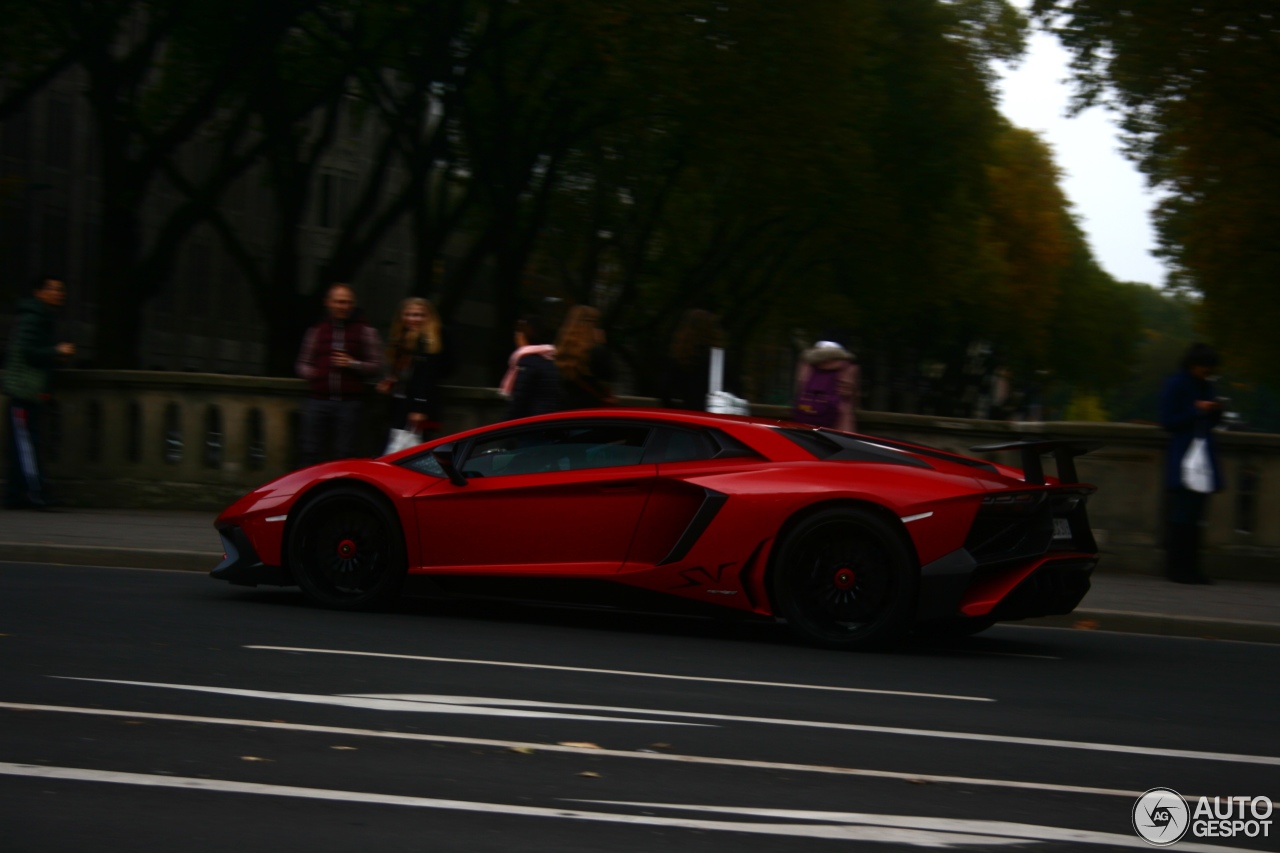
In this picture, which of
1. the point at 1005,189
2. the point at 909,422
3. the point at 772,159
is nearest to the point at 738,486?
the point at 909,422

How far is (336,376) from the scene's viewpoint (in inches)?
537

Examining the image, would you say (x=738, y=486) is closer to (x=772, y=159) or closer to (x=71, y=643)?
(x=71, y=643)

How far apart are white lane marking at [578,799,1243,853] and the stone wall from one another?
9.33m

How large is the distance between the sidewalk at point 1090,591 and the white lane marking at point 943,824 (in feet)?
18.9

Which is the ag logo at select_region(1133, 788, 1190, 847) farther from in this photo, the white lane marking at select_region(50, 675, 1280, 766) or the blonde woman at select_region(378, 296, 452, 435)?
the blonde woman at select_region(378, 296, 452, 435)

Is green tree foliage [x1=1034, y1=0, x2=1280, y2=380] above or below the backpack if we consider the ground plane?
above

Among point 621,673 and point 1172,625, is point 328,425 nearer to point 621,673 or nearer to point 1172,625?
point 1172,625

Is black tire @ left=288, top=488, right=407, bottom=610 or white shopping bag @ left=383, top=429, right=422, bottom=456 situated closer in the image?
black tire @ left=288, top=488, right=407, bottom=610

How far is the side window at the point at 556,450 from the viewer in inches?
353

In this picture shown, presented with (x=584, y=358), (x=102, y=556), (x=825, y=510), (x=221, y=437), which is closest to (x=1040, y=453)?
(x=825, y=510)

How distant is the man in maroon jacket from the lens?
44.6 ft

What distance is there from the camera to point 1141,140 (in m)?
26.1

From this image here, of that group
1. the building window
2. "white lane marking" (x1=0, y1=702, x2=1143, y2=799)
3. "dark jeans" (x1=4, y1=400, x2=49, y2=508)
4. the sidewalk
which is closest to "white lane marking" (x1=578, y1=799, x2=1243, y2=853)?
"white lane marking" (x1=0, y1=702, x2=1143, y2=799)

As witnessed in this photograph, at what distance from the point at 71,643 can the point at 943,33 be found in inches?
1316
